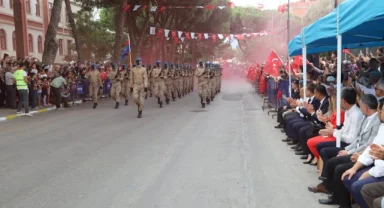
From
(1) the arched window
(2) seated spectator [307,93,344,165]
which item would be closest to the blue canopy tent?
(2) seated spectator [307,93,344,165]

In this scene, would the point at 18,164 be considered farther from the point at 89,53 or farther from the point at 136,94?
the point at 89,53

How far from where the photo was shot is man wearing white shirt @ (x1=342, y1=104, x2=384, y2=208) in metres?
4.29

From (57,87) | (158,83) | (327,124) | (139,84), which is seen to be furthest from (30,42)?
(327,124)

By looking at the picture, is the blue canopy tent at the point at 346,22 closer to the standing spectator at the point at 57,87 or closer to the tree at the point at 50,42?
the standing spectator at the point at 57,87

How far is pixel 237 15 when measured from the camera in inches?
2613

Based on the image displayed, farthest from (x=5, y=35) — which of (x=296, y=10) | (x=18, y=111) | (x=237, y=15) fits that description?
(x=296, y=10)

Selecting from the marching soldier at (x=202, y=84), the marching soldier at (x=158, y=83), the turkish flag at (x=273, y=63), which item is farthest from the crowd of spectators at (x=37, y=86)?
the turkish flag at (x=273, y=63)

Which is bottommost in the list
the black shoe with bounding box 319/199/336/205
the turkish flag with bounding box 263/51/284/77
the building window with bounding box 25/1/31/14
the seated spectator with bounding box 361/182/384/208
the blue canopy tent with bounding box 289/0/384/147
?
the black shoe with bounding box 319/199/336/205

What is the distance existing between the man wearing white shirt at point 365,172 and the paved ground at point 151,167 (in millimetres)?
802

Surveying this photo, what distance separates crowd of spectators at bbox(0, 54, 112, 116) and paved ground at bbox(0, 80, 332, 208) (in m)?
4.09

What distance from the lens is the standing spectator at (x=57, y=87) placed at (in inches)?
686

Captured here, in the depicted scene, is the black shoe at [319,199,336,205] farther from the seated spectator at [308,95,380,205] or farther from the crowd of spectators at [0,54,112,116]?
the crowd of spectators at [0,54,112,116]

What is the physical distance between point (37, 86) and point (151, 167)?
1123 cm

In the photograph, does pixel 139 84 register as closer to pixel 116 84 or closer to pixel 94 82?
pixel 116 84
